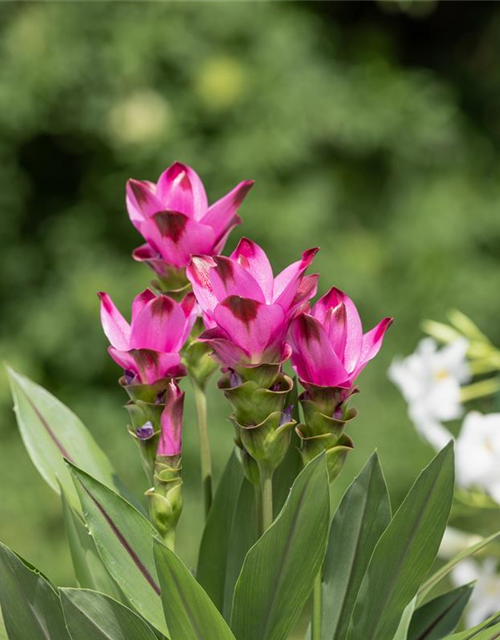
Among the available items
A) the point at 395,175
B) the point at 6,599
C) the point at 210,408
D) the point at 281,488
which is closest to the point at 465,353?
the point at 281,488

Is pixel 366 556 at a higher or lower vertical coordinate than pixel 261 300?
lower

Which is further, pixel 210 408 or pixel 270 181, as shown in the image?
pixel 270 181

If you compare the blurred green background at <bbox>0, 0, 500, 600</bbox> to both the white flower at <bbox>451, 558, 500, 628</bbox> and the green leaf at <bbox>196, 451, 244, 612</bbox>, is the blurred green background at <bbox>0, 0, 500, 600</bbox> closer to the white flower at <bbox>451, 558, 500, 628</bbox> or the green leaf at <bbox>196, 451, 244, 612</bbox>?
the white flower at <bbox>451, 558, 500, 628</bbox>

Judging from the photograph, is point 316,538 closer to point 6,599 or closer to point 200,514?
point 6,599

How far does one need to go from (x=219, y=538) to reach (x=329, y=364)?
0.48ft

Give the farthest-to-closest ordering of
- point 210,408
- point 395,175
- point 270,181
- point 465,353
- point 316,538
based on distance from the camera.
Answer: point 395,175 < point 270,181 < point 210,408 < point 465,353 < point 316,538

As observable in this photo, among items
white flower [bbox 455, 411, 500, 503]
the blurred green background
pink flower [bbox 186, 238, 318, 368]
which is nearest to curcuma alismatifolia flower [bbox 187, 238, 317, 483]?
pink flower [bbox 186, 238, 318, 368]

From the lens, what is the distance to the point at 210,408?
1.88m

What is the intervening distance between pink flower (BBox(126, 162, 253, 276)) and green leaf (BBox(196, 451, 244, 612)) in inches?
4.7

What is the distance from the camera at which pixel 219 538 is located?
49 cm

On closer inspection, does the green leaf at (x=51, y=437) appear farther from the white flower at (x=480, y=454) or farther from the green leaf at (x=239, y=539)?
the white flower at (x=480, y=454)

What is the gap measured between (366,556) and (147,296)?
0.16 m

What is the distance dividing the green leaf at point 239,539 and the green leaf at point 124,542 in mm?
66

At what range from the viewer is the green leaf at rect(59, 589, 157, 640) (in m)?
0.37
